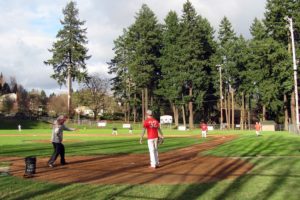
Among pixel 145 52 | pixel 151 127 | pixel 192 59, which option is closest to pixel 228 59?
pixel 192 59

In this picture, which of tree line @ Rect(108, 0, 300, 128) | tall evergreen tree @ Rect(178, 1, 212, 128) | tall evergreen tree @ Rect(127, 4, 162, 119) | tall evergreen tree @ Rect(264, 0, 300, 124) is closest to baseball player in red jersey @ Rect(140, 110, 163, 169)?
tall evergreen tree @ Rect(264, 0, 300, 124)

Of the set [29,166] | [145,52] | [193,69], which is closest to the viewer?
[29,166]

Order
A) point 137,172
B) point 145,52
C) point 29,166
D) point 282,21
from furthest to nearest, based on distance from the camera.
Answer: point 145,52, point 282,21, point 137,172, point 29,166

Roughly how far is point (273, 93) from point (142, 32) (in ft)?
118

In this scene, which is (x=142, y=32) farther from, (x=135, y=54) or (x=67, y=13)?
(x=67, y=13)

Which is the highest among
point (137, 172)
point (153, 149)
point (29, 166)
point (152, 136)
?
point (152, 136)

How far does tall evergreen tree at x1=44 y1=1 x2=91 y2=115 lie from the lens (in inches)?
3617

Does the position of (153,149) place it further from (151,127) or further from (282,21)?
(282,21)

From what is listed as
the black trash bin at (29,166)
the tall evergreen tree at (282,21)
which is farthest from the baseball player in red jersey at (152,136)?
the tall evergreen tree at (282,21)

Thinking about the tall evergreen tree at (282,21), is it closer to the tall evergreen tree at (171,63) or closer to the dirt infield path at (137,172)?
the tall evergreen tree at (171,63)

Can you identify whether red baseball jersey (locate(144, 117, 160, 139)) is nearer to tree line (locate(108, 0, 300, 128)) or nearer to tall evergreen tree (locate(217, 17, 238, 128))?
tree line (locate(108, 0, 300, 128))

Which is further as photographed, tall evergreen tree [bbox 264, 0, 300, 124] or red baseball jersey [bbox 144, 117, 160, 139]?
tall evergreen tree [bbox 264, 0, 300, 124]

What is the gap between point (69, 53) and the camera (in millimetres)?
93812

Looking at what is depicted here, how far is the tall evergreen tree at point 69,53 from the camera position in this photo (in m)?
91.9
